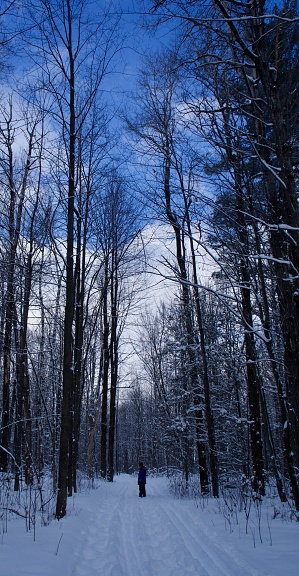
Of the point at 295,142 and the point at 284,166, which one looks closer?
the point at 284,166

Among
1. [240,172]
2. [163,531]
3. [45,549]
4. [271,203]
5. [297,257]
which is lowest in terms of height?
[163,531]

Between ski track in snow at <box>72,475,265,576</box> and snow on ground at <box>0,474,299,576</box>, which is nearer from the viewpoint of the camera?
snow on ground at <box>0,474,299,576</box>

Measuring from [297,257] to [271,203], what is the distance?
2.69 feet

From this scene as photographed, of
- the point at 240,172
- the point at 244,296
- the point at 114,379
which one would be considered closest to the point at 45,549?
the point at 240,172

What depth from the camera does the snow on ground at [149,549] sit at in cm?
404

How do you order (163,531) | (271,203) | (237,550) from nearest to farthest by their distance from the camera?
(271,203) → (237,550) → (163,531)

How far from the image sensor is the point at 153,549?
551 cm

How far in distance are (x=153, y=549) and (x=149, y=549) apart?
0.06 meters

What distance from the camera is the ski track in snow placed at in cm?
432

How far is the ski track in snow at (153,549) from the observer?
432 cm

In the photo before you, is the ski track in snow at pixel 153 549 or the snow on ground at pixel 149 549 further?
the ski track in snow at pixel 153 549

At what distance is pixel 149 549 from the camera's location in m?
5.52

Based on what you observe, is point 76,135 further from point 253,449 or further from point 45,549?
point 253,449

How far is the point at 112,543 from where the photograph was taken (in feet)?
19.3
